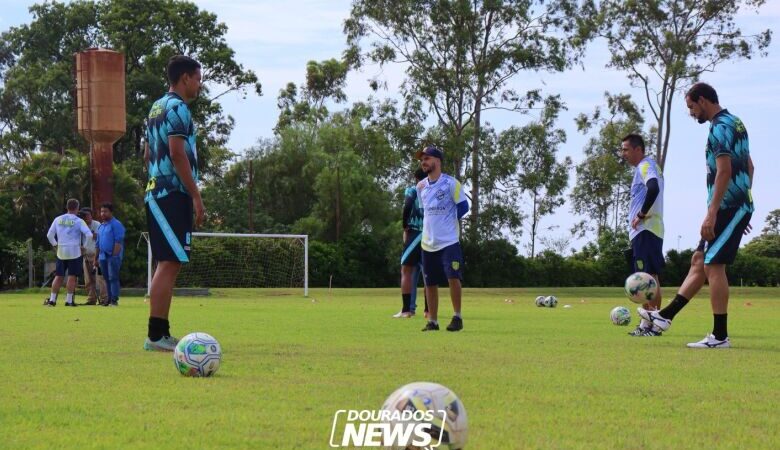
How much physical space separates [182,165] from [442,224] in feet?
14.2

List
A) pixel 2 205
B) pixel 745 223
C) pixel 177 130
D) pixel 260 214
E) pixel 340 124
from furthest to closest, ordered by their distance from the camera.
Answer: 1. pixel 340 124
2. pixel 260 214
3. pixel 2 205
4. pixel 745 223
5. pixel 177 130

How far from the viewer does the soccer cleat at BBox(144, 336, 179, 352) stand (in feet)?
31.0

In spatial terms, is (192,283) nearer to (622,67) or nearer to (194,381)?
(622,67)

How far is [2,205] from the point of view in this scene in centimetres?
4741

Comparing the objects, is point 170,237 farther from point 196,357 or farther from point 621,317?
point 621,317

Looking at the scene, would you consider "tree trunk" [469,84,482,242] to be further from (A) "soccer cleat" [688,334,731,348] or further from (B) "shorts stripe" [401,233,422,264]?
(A) "soccer cleat" [688,334,731,348]

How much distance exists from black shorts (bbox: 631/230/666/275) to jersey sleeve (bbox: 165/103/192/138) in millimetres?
5833

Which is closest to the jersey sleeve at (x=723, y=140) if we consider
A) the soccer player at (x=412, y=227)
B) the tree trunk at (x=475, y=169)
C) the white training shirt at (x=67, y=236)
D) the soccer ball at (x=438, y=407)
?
the soccer ball at (x=438, y=407)

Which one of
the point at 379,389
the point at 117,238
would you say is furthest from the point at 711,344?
the point at 117,238

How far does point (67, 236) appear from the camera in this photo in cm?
2198

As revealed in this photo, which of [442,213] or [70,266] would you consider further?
[70,266]

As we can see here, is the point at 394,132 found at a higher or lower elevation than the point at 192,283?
higher

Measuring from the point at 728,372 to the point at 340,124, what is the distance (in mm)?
72413

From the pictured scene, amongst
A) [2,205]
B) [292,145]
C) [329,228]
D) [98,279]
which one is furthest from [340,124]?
[98,279]
